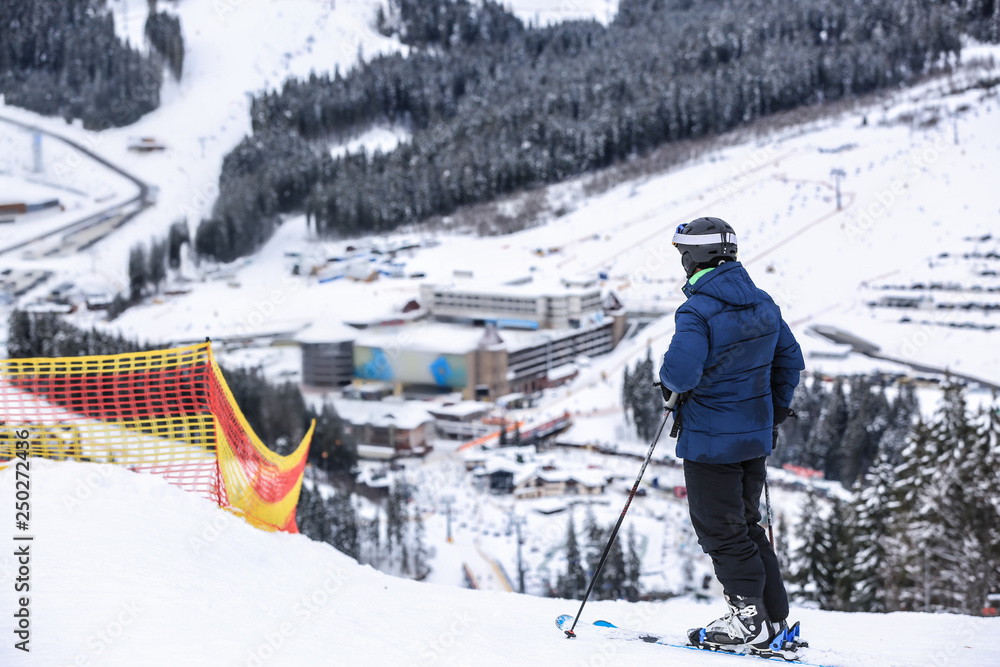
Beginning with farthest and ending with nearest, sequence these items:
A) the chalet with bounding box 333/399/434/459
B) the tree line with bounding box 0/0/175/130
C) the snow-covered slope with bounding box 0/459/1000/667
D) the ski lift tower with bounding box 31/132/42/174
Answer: the tree line with bounding box 0/0/175/130, the ski lift tower with bounding box 31/132/42/174, the chalet with bounding box 333/399/434/459, the snow-covered slope with bounding box 0/459/1000/667

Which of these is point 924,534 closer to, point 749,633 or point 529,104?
point 749,633

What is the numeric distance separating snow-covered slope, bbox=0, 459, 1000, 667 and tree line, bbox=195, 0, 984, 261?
45.8 m

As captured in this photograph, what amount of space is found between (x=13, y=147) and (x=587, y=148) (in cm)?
3969

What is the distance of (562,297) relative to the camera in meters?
33.2

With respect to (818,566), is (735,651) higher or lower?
higher

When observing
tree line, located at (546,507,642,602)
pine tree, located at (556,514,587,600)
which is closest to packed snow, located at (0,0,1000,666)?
tree line, located at (546,507,642,602)

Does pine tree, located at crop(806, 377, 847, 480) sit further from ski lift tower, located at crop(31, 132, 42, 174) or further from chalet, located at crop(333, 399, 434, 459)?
ski lift tower, located at crop(31, 132, 42, 174)

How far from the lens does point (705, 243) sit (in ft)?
7.16

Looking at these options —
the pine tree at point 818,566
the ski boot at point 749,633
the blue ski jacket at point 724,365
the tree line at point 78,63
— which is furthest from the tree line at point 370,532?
the tree line at point 78,63

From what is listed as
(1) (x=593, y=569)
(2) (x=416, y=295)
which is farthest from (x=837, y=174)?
(1) (x=593, y=569)

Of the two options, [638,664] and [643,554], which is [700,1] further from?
[638,664]

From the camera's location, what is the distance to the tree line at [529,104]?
168ft

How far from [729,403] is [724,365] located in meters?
0.10

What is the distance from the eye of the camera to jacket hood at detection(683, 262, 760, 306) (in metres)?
2.11
